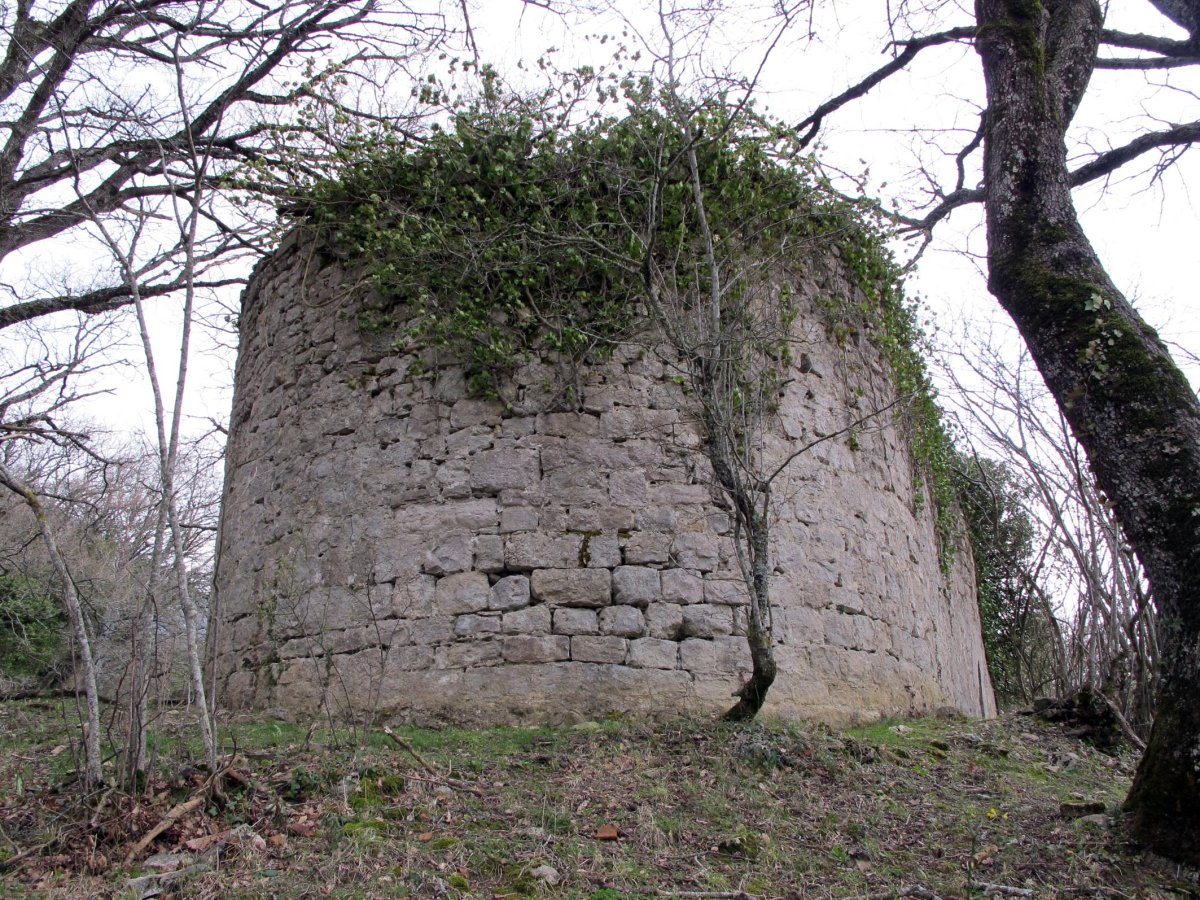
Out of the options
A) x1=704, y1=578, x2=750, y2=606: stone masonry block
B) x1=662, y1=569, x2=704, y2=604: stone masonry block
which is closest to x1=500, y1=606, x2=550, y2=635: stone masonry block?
x1=662, y1=569, x2=704, y2=604: stone masonry block

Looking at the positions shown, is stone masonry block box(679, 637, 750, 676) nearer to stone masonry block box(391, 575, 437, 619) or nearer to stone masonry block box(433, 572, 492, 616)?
stone masonry block box(433, 572, 492, 616)

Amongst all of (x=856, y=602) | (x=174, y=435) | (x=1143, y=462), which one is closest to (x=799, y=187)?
(x=856, y=602)

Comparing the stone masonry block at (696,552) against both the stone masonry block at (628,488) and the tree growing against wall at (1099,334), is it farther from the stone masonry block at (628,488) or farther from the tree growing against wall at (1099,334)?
the tree growing against wall at (1099,334)

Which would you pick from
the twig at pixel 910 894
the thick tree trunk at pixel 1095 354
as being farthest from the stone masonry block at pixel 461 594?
the thick tree trunk at pixel 1095 354

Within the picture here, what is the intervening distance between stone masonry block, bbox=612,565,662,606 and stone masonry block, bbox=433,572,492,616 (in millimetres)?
774

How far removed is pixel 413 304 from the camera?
660 cm

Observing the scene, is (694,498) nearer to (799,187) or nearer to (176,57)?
(799,187)

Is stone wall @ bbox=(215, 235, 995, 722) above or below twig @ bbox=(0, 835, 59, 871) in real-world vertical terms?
above

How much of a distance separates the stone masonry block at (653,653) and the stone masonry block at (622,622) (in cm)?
6

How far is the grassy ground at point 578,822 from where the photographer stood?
11.6 ft

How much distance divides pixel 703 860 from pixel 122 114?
5.95m

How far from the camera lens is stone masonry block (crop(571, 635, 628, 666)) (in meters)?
5.68

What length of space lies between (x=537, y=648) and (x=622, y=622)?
52 cm

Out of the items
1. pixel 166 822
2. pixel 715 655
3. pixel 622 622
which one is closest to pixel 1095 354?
pixel 715 655
